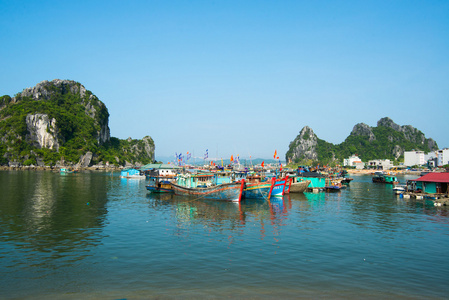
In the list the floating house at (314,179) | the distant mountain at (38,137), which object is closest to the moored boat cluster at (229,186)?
the floating house at (314,179)

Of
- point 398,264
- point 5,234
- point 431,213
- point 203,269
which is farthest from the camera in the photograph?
point 431,213

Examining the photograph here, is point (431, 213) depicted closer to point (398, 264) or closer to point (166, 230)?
point (398, 264)

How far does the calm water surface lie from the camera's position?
14.3 m

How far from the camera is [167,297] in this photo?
521 inches

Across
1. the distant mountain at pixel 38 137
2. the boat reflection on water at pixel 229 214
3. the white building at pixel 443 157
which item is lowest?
the boat reflection on water at pixel 229 214

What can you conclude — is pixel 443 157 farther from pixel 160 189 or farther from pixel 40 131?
pixel 40 131

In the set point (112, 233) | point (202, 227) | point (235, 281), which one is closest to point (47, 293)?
point (235, 281)

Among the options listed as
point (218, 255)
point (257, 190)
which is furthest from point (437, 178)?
point (218, 255)

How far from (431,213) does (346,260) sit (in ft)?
83.9

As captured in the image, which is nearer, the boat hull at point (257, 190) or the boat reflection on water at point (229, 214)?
the boat reflection on water at point (229, 214)

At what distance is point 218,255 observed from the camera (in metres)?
19.3

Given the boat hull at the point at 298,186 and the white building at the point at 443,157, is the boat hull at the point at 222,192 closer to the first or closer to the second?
the boat hull at the point at 298,186

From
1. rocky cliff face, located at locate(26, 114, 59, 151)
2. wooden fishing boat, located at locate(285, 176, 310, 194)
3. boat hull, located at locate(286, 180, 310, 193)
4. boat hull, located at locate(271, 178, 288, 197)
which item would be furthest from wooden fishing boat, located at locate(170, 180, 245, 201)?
rocky cliff face, located at locate(26, 114, 59, 151)

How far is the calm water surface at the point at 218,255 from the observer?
47.0 ft
